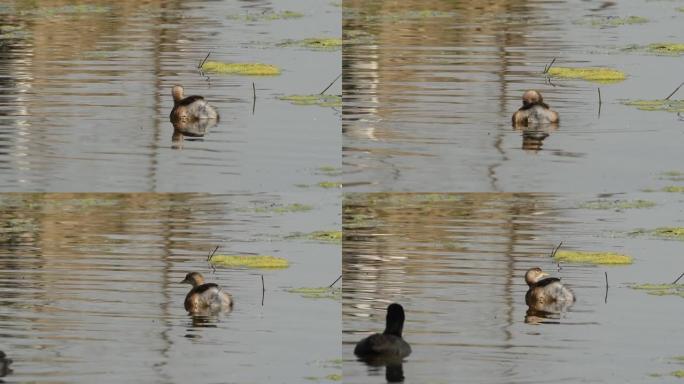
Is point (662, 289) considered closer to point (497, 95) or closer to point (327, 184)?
point (327, 184)

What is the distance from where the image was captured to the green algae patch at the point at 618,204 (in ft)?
90.0

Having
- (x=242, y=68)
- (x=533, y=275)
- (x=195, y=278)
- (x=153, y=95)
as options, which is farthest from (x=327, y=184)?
(x=242, y=68)

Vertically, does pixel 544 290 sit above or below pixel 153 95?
below

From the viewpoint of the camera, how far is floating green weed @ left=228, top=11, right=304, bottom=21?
36.4m

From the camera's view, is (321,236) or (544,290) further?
(321,236)

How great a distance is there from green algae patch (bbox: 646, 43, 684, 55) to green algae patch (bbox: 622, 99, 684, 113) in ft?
15.7

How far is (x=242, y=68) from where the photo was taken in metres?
31.3

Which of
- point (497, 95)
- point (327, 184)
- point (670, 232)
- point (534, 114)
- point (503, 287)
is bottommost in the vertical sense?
point (503, 287)

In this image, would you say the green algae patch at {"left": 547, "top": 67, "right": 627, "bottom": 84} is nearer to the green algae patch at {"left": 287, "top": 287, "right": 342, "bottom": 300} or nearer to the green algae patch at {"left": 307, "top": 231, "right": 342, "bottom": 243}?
the green algae patch at {"left": 307, "top": 231, "right": 342, "bottom": 243}

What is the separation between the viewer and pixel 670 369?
20281 mm

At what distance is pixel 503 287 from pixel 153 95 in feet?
20.7

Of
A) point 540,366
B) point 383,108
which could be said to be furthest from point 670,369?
point 383,108

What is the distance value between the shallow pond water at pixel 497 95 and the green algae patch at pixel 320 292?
1.20 meters

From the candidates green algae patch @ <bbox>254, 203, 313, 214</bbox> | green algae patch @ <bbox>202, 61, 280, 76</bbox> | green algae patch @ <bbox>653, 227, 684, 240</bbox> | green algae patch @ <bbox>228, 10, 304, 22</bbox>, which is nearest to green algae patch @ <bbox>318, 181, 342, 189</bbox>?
green algae patch @ <bbox>254, 203, 313, 214</bbox>
